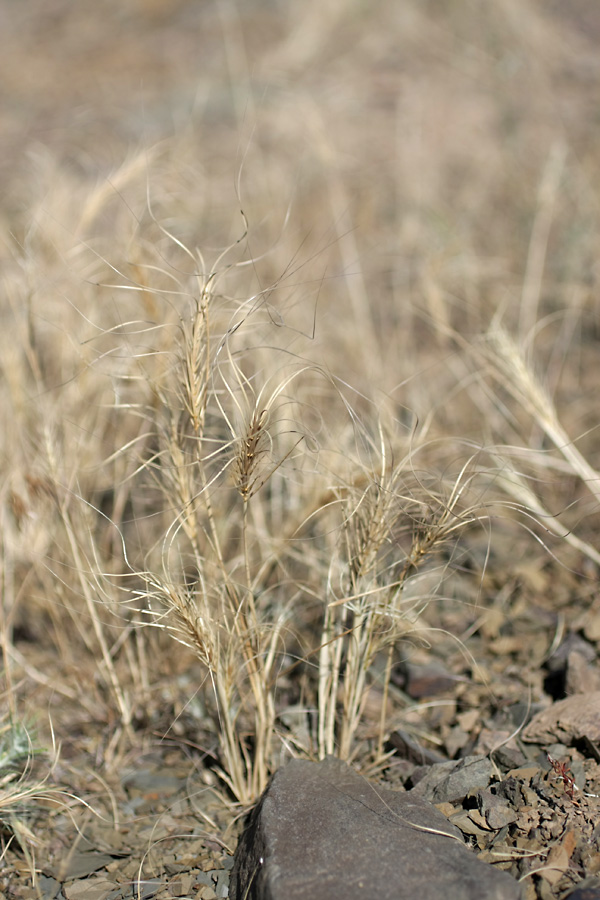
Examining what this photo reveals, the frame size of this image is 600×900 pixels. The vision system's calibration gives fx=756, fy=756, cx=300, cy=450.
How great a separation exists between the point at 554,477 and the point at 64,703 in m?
1.59

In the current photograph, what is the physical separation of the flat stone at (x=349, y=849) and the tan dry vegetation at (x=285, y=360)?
0.17 m

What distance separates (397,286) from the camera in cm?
345

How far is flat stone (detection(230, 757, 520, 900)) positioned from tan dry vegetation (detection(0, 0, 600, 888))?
0.55 feet

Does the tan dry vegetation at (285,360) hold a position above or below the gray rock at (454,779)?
above

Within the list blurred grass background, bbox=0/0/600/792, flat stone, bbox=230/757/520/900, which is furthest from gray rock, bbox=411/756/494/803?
blurred grass background, bbox=0/0/600/792

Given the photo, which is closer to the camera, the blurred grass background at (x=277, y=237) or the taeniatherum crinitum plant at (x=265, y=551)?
the taeniatherum crinitum plant at (x=265, y=551)

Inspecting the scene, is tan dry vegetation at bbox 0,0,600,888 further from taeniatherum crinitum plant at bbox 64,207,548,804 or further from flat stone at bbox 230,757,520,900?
flat stone at bbox 230,757,520,900

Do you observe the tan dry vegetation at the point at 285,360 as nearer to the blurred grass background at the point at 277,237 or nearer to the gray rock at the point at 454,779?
the blurred grass background at the point at 277,237

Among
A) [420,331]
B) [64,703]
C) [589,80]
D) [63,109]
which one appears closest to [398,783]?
[64,703]

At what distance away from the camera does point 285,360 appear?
2.30 m

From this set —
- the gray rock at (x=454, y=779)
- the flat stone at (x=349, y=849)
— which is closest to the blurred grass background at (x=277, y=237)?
the flat stone at (x=349, y=849)

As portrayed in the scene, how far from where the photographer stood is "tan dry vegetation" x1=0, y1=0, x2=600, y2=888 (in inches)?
61.2

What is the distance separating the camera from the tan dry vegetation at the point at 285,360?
1556 mm

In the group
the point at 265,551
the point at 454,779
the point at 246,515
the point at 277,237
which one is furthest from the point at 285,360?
the point at 454,779
